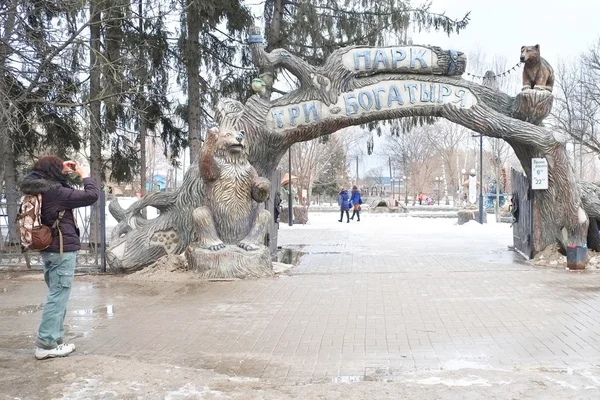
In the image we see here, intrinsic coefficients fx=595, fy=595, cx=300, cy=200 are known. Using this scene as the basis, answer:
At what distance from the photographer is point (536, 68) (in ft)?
37.1

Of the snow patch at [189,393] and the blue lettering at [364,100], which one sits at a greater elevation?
the blue lettering at [364,100]

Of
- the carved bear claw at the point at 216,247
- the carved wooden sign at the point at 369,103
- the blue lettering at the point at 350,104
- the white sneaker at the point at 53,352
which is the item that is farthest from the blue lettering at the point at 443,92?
the white sneaker at the point at 53,352

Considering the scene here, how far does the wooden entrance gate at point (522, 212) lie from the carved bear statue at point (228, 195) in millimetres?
5550

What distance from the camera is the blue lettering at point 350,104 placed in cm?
1122

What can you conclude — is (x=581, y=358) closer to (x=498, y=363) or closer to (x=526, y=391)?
(x=498, y=363)

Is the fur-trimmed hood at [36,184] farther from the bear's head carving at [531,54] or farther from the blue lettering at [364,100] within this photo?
the bear's head carving at [531,54]

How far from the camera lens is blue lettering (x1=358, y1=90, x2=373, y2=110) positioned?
11227 millimetres

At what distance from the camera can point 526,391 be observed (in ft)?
14.0

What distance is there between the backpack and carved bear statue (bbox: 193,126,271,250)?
191 inches

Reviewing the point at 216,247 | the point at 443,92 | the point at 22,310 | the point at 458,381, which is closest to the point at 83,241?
the point at 216,247

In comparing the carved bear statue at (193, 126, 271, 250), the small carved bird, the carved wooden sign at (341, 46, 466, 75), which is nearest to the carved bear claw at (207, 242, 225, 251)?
the carved bear statue at (193, 126, 271, 250)

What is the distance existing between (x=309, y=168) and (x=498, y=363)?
30.9 meters

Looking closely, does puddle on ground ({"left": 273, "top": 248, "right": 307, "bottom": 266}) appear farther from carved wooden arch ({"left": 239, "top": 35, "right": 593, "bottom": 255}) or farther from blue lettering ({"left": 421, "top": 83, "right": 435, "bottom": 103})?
blue lettering ({"left": 421, "top": 83, "right": 435, "bottom": 103})

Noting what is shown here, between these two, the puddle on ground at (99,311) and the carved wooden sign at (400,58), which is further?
the carved wooden sign at (400,58)
